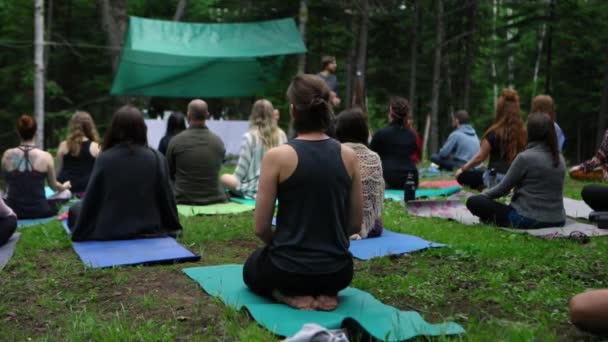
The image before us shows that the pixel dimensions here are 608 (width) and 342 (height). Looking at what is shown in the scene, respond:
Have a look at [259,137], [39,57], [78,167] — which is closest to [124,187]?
[259,137]

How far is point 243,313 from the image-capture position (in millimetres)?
2951

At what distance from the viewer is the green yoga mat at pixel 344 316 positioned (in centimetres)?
262

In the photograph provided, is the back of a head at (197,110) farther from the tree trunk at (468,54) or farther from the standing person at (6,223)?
the tree trunk at (468,54)

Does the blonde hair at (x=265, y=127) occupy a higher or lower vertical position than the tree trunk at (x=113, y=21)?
lower

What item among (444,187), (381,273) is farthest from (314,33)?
(381,273)

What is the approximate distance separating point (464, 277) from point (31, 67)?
15354 mm

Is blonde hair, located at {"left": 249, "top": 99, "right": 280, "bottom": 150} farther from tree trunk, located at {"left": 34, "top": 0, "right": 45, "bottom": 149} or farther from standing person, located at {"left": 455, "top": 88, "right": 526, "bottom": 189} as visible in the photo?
tree trunk, located at {"left": 34, "top": 0, "right": 45, "bottom": 149}

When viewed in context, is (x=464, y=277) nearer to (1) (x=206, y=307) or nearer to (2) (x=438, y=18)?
(1) (x=206, y=307)

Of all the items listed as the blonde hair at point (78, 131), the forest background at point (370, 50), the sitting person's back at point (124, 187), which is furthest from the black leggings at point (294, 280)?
the forest background at point (370, 50)

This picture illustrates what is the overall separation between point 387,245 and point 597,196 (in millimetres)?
2269

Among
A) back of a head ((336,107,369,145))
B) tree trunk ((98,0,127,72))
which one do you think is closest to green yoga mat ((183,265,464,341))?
back of a head ((336,107,369,145))

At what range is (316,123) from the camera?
300cm

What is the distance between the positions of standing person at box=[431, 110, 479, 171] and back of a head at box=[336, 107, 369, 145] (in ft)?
16.6

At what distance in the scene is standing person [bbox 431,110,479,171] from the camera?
372 inches
